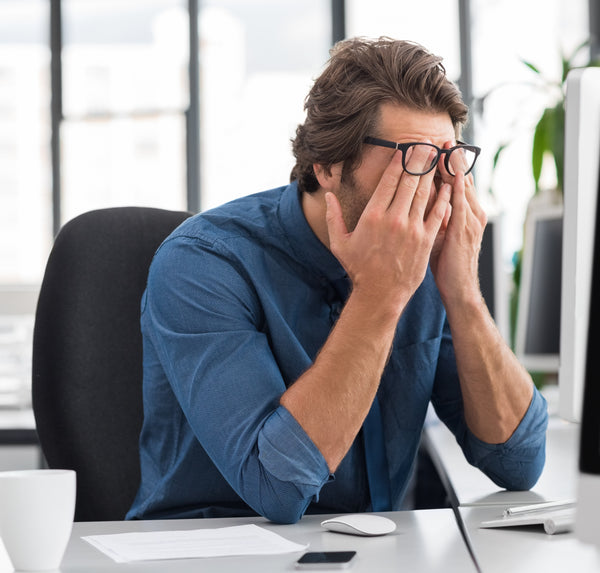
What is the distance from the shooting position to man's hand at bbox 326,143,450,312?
43.2 inches

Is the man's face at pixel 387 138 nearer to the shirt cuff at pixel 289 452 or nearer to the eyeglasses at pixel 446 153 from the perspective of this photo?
the eyeglasses at pixel 446 153

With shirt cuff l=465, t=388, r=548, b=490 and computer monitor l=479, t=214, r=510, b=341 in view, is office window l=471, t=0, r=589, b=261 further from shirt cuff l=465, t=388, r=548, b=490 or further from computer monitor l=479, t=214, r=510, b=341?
shirt cuff l=465, t=388, r=548, b=490

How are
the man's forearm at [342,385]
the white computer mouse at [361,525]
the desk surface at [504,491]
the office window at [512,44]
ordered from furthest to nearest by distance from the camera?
1. the office window at [512,44]
2. the desk surface at [504,491]
3. the man's forearm at [342,385]
4. the white computer mouse at [361,525]

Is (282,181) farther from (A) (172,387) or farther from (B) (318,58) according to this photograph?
(A) (172,387)

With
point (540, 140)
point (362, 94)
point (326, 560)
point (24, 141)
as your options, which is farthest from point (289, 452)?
point (24, 141)

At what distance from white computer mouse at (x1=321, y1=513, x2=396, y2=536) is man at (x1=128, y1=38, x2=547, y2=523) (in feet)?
0.27

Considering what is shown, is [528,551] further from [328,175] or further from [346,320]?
[328,175]

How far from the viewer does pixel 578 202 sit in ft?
2.56

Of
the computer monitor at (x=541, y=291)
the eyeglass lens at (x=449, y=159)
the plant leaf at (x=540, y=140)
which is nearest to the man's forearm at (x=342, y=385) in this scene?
the eyeglass lens at (x=449, y=159)

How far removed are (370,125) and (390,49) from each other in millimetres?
139

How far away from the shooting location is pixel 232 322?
42.4 inches

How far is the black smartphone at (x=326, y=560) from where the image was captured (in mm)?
754

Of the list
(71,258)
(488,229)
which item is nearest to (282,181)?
(488,229)

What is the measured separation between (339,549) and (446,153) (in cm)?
58
